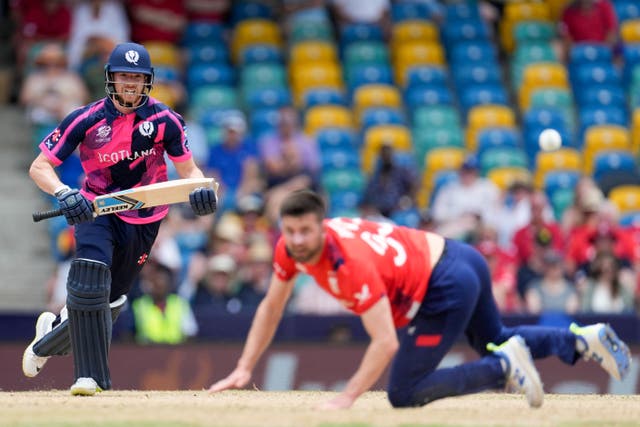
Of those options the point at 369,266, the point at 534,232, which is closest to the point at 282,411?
the point at 369,266

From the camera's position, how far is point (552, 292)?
1433cm

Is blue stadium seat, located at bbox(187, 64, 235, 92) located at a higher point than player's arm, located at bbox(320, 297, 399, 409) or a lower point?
higher

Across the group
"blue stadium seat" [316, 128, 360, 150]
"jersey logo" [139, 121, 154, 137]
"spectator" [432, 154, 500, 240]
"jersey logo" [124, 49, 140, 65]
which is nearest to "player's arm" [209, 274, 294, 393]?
"jersey logo" [139, 121, 154, 137]

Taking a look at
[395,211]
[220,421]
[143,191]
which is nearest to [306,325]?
[395,211]

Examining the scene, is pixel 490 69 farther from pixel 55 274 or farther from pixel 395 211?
pixel 55 274

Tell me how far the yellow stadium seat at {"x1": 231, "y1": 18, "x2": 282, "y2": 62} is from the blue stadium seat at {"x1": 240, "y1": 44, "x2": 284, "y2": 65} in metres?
0.10

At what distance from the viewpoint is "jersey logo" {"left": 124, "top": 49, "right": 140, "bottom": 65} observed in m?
9.50

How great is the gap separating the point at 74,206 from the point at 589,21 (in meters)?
11.5

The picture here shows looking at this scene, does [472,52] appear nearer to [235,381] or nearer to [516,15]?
[516,15]

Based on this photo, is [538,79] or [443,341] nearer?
[443,341]

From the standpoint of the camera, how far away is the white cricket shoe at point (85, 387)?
31.0ft

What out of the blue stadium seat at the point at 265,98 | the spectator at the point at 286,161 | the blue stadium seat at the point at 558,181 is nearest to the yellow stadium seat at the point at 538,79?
the blue stadium seat at the point at 558,181

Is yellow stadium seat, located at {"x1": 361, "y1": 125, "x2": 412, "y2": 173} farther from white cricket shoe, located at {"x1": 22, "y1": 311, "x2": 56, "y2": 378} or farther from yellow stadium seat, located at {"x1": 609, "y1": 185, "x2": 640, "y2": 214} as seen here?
white cricket shoe, located at {"x1": 22, "y1": 311, "x2": 56, "y2": 378}

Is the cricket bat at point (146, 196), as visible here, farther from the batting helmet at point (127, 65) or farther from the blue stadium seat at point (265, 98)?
the blue stadium seat at point (265, 98)
